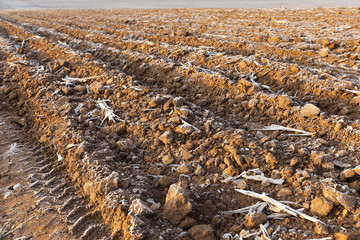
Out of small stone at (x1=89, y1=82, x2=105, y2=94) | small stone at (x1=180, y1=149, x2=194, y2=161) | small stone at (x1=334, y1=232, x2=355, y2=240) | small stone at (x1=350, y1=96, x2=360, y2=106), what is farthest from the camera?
small stone at (x1=89, y1=82, x2=105, y2=94)

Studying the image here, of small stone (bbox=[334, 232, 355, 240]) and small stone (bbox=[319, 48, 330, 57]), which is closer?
small stone (bbox=[334, 232, 355, 240])

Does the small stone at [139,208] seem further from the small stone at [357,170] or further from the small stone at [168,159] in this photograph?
the small stone at [357,170]

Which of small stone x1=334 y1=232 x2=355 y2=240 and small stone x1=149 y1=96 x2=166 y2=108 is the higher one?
small stone x1=149 y1=96 x2=166 y2=108

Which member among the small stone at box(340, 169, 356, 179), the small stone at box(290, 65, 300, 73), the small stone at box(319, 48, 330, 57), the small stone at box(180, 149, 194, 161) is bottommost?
the small stone at box(180, 149, 194, 161)

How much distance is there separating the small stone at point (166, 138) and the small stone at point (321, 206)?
4.58 ft

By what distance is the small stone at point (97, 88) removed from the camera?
154 inches

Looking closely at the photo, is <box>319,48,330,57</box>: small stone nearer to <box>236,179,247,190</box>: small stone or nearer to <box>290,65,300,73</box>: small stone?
<box>290,65,300,73</box>: small stone

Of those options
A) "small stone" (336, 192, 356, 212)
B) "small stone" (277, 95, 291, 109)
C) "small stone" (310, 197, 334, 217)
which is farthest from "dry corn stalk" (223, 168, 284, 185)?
"small stone" (277, 95, 291, 109)

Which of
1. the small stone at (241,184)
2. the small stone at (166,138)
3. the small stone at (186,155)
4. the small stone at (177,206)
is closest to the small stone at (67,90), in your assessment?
the small stone at (166,138)

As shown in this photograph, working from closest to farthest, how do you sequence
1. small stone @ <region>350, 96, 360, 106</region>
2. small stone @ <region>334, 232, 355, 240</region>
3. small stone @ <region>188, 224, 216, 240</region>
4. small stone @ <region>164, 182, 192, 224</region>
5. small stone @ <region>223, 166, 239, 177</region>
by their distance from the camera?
small stone @ <region>334, 232, 355, 240</region>
small stone @ <region>188, 224, 216, 240</region>
small stone @ <region>164, 182, 192, 224</region>
small stone @ <region>223, 166, 239, 177</region>
small stone @ <region>350, 96, 360, 106</region>

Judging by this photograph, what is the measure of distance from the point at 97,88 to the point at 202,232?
2745 millimetres

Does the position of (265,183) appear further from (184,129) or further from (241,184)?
(184,129)

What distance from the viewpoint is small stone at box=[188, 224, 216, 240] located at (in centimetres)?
184

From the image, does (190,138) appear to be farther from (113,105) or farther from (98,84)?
(98,84)
